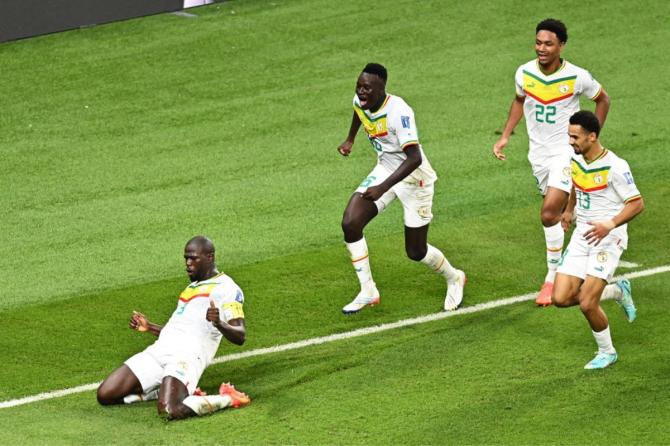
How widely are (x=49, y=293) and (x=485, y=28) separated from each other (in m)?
11.4

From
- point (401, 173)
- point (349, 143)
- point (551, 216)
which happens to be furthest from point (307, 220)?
point (551, 216)

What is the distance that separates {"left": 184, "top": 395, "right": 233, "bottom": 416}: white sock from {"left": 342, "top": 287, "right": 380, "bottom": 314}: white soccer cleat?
8.93 feet

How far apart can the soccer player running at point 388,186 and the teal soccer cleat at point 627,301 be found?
1.81 metres

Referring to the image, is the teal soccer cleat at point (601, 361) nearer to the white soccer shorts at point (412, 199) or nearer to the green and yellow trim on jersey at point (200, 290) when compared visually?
the white soccer shorts at point (412, 199)

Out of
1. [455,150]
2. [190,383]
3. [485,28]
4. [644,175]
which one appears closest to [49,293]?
[190,383]

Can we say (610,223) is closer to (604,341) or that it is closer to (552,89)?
(604,341)

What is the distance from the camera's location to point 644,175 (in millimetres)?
18047

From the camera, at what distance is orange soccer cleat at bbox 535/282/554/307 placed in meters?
14.0

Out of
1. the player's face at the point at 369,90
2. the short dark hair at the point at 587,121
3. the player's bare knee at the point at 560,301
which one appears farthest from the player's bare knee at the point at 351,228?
the short dark hair at the point at 587,121

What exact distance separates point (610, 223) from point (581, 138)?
792 millimetres

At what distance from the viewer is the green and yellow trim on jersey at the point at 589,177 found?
12148 mm

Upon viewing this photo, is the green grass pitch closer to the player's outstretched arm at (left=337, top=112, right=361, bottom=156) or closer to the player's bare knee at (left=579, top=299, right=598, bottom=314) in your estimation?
the player's bare knee at (left=579, top=299, right=598, bottom=314)

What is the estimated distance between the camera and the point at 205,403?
1161 cm

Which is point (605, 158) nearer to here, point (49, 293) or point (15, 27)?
point (49, 293)
